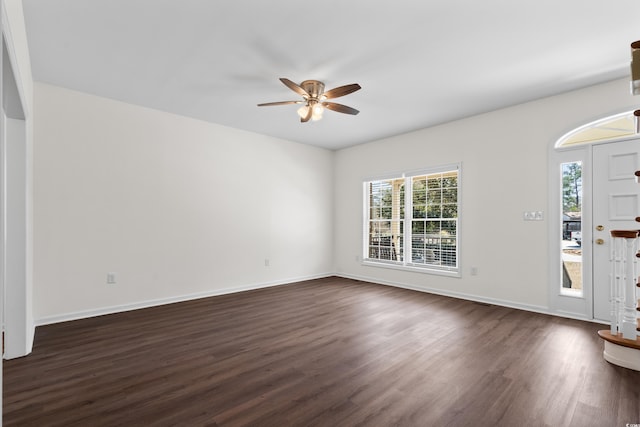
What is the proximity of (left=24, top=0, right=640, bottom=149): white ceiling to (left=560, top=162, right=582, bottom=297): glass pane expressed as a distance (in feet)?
3.63

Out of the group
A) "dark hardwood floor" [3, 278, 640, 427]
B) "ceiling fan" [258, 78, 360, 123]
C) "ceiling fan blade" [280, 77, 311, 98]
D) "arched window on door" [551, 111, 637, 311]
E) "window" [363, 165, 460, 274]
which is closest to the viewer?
"dark hardwood floor" [3, 278, 640, 427]

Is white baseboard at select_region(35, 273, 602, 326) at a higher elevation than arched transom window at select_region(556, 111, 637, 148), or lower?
lower

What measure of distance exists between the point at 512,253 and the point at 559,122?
1.83 meters

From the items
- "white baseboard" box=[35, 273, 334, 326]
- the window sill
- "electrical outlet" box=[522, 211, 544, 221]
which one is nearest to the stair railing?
"electrical outlet" box=[522, 211, 544, 221]

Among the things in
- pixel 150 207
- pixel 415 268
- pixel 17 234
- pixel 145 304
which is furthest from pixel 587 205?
pixel 17 234

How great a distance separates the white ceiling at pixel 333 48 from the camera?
2.50m

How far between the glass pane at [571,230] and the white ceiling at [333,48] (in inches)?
43.5

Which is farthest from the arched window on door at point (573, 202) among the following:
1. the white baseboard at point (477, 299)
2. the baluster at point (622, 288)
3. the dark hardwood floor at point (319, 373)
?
the baluster at point (622, 288)

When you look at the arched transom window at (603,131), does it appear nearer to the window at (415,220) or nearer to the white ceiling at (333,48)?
the white ceiling at (333,48)

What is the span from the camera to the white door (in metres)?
3.61

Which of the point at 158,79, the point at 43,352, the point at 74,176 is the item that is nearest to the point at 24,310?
the point at 43,352

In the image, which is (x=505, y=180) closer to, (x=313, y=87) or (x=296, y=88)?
(x=313, y=87)

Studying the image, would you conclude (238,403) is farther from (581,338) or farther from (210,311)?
(581,338)

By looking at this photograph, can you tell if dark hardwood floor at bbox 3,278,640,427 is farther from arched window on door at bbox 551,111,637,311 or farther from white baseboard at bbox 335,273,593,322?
arched window on door at bbox 551,111,637,311
